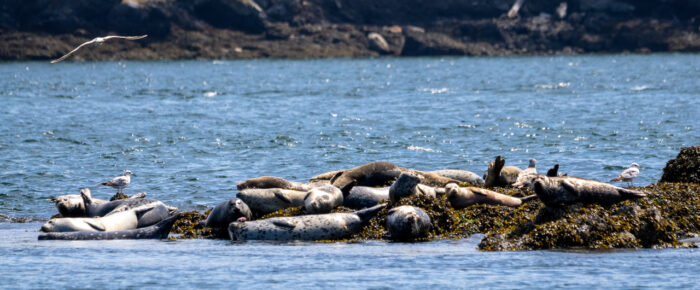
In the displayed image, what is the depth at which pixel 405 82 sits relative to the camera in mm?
83188

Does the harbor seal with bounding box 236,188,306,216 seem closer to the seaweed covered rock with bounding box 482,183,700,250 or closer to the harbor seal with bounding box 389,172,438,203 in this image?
the harbor seal with bounding box 389,172,438,203

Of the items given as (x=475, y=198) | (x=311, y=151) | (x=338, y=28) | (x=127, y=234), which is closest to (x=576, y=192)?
(x=475, y=198)

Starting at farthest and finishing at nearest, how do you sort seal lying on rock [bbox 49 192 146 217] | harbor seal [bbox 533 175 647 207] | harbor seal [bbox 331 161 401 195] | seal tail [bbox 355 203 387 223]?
harbor seal [bbox 331 161 401 195]
seal lying on rock [bbox 49 192 146 217]
seal tail [bbox 355 203 387 223]
harbor seal [bbox 533 175 647 207]

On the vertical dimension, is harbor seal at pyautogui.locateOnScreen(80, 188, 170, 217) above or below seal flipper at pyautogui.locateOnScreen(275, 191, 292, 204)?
below

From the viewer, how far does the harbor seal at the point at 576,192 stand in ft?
44.7

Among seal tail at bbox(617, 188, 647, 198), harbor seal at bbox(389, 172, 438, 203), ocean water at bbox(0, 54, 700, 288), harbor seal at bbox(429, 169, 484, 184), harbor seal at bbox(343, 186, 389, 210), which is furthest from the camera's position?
harbor seal at bbox(429, 169, 484, 184)

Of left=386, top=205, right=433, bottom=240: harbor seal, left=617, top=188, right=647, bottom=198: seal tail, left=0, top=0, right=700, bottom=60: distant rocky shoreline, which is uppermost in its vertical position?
left=0, top=0, right=700, bottom=60: distant rocky shoreline

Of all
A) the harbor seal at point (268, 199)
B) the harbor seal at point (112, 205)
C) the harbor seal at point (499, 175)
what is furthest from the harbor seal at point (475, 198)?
the harbor seal at point (112, 205)

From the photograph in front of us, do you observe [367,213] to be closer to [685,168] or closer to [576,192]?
[576,192]

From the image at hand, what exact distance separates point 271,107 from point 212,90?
20598mm

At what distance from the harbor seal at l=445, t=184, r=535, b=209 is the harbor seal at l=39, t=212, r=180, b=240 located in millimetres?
4505

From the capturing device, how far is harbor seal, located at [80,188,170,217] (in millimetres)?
16297

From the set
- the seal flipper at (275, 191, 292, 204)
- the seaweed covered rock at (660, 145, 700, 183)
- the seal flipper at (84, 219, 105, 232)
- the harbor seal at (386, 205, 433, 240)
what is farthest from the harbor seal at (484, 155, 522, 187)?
the seal flipper at (84, 219, 105, 232)

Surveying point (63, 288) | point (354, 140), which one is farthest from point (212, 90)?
point (63, 288)
